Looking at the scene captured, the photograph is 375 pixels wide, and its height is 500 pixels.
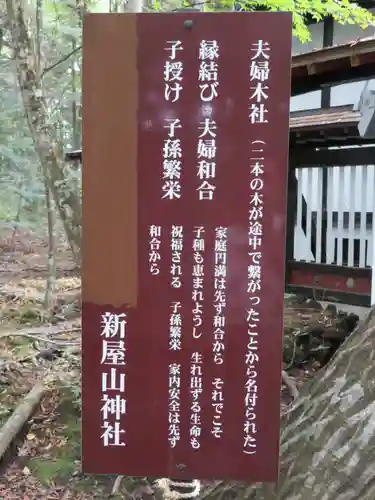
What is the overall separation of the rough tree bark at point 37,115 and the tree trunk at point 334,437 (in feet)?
8.86

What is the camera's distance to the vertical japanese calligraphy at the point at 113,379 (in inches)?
106

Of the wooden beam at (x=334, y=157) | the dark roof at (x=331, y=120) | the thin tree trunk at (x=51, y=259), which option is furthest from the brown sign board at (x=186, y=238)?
the thin tree trunk at (x=51, y=259)

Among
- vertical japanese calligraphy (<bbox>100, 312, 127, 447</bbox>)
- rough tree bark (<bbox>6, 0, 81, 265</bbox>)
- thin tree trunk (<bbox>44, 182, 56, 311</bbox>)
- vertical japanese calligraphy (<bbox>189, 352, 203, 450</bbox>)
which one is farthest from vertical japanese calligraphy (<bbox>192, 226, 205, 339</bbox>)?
thin tree trunk (<bbox>44, 182, 56, 311</bbox>)

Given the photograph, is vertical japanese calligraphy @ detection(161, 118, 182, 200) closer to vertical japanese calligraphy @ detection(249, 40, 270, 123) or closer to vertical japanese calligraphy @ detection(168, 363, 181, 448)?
vertical japanese calligraphy @ detection(249, 40, 270, 123)

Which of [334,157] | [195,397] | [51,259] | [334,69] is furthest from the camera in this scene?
[51,259]

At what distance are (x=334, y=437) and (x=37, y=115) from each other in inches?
151

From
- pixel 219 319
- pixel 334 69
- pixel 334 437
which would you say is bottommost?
pixel 334 437

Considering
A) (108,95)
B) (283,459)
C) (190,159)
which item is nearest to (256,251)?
(190,159)

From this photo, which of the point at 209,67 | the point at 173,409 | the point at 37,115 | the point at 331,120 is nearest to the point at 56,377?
the point at 37,115

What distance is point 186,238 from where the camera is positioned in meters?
2.61

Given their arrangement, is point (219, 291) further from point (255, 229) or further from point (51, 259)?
point (51, 259)

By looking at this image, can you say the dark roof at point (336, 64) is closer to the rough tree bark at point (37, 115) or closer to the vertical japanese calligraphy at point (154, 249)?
the rough tree bark at point (37, 115)

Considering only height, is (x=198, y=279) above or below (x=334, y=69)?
below

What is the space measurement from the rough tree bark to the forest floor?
85.4 inches
